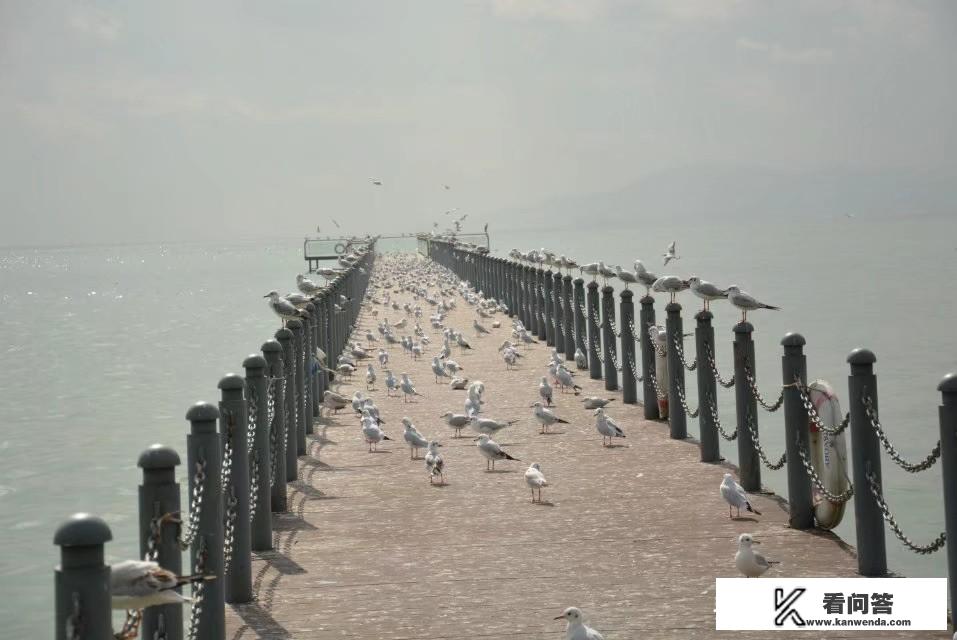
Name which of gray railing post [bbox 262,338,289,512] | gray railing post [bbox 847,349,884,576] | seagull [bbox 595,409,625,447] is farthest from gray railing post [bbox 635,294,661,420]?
gray railing post [bbox 847,349,884,576]

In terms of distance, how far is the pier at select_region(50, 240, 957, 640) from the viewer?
6.39 meters

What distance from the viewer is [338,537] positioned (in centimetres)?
885

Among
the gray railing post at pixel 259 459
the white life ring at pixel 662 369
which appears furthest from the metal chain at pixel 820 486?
the white life ring at pixel 662 369

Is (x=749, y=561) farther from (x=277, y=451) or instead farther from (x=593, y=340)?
(x=593, y=340)

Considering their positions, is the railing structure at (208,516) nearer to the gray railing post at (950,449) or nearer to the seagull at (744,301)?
the gray railing post at (950,449)

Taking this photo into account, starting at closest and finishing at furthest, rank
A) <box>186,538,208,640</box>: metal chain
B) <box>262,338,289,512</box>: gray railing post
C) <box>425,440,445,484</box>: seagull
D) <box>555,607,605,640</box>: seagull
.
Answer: <box>186,538,208,640</box>: metal chain, <box>555,607,605,640</box>: seagull, <box>262,338,289,512</box>: gray railing post, <box>425,440,445,484</box>: seagull

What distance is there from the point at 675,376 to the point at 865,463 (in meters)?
5.09

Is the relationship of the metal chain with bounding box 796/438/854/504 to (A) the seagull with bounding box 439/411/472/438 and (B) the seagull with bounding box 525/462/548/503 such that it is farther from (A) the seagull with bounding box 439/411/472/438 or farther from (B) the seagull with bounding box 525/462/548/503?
(A) the seagull with bounding box 439/411/472/438

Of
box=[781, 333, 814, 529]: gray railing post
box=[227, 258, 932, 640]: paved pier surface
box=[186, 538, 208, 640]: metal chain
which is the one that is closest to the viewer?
box=[186, 538, 208, 640]: metal chain

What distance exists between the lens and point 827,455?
28.4 feet

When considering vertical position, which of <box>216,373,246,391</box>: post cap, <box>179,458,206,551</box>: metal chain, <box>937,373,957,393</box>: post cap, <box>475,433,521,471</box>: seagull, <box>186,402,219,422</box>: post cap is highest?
<box>216,373,246,391</box>: post cap

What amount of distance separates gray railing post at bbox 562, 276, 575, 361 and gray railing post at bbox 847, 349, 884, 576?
1360cm

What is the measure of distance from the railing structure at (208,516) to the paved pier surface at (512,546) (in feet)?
1.10

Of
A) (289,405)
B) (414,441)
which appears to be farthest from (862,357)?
(414,441)
